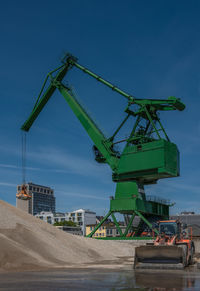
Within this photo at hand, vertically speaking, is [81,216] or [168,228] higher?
[168,228]

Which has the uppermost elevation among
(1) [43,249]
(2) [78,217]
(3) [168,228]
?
(3) [168,228]

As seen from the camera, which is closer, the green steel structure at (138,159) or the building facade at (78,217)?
the green steel structure at (138,159)

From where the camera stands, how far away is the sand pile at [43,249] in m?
19.4

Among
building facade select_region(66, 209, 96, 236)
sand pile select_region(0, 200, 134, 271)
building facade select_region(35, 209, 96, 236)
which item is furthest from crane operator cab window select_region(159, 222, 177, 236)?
building facade select_region(66, 209, 96, 236)

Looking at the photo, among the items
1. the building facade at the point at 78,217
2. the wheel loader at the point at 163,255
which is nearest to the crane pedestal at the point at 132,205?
the wheel loader at the point at 163,255

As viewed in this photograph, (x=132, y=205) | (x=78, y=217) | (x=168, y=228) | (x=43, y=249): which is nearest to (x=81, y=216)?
(x=78, y=217)

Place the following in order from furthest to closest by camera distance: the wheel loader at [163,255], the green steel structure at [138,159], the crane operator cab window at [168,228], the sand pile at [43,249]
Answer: the green steel structure at [138,159] → the sand pile at [43,249] → the crane operator cab window at [168,228] → the wheel loader at [163,255]

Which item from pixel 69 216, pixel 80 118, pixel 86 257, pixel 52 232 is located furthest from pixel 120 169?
pixel 69 216

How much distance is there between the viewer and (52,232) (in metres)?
30.3

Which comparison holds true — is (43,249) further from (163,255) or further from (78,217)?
(78,217)

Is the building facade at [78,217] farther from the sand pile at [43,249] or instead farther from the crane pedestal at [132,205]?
the sand pile at [43,249]

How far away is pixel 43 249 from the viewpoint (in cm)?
2309

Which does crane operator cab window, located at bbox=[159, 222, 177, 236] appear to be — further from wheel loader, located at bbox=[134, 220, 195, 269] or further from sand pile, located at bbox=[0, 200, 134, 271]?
sand pile, located at bbox=[0, 200, 134, 271]

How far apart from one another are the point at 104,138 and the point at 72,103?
7.48 metres
